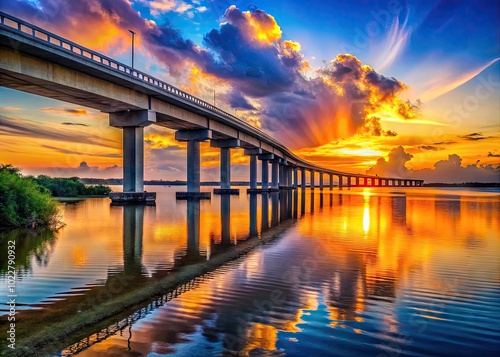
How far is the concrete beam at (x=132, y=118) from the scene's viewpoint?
4869 cm

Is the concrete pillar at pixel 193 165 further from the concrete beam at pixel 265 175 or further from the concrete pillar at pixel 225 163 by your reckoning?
the concrete beam at pixel 265 175

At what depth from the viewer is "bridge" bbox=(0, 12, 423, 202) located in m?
30.6

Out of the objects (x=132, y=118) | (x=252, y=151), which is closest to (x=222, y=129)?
(x=132, y=118)

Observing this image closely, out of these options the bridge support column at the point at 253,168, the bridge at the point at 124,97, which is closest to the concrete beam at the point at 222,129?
the bridge at the point at 124,97

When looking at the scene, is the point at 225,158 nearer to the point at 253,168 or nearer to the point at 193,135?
the point at 193,135

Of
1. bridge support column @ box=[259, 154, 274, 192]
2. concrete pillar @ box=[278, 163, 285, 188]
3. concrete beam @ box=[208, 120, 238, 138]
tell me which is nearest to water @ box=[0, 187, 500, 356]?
concrete beam @ box=[208, 120, 238, 138]

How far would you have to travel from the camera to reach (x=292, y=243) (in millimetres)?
18594

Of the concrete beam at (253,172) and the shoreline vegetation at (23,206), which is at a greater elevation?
the concrete beam at (253,172)

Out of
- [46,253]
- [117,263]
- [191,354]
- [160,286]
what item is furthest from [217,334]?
[46,253]

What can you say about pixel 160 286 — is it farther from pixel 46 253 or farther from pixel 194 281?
pixel 46 253

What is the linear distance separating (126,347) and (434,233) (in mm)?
20814

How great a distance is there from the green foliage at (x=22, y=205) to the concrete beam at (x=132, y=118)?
24.7m

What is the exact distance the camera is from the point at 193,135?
219ft

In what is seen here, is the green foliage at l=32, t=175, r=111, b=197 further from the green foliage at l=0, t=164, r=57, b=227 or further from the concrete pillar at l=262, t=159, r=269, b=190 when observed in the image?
the concrete pillar at l=262, t=159, r=269, b=190
